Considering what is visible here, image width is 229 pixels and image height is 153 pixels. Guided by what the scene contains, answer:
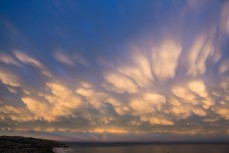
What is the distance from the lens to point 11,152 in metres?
80.9
